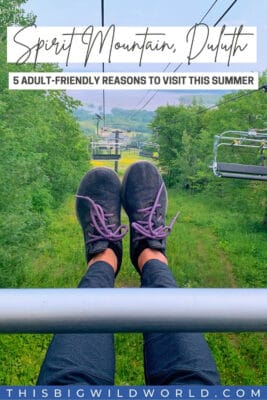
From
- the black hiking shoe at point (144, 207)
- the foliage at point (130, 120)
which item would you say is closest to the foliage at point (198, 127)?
the foliage at point (130, 120)

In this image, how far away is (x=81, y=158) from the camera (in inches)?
64.1

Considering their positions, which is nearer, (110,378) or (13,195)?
(110,378)

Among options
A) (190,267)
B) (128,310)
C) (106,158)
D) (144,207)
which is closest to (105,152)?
(106,158)

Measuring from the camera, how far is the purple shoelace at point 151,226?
54cm

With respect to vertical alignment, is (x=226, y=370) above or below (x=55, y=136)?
below

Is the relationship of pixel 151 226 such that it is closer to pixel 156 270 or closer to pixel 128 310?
pixel 156 270

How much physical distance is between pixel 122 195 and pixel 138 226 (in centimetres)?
12

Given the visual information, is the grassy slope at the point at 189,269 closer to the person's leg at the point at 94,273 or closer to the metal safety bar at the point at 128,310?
the person's leg at the point at 94,273

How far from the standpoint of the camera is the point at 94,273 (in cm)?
39

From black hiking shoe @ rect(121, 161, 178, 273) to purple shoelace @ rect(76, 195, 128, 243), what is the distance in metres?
0.02

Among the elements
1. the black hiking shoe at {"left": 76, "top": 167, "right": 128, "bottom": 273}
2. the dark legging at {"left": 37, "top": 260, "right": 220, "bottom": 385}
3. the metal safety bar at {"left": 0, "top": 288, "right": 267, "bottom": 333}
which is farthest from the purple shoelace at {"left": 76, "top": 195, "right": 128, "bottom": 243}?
the metal safety bar at {"left": 0, "top": 288, "right": 267, "bottom": 333}

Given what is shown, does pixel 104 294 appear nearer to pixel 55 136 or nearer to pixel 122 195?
pixel 122 195

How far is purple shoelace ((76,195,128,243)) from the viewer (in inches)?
21.5

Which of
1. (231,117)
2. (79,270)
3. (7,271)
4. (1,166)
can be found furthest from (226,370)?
(231,117)
